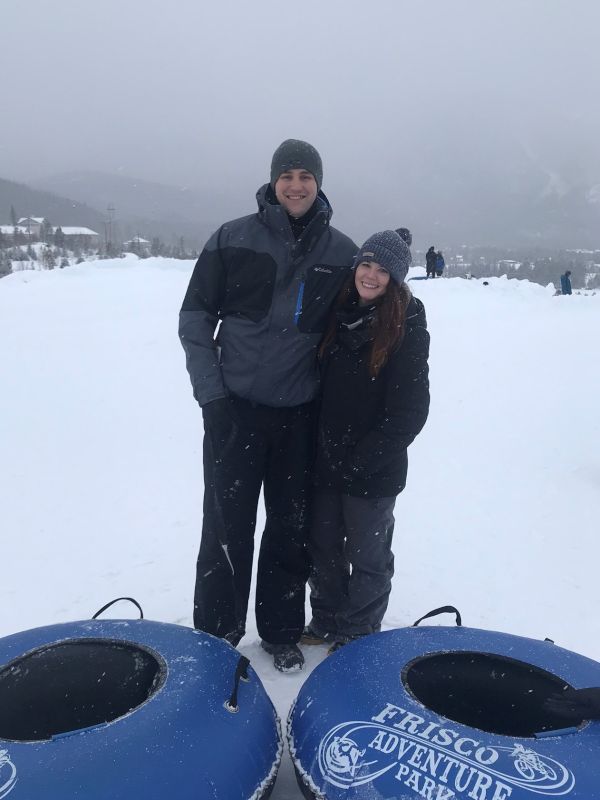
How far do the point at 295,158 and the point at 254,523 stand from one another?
1.45m

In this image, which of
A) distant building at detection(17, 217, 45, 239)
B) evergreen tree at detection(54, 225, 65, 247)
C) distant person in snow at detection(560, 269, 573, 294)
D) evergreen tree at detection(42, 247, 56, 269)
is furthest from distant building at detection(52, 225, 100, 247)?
distant person in snow at detection(560, 269, 573, 294)

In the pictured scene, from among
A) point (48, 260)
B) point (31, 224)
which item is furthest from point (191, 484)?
point (31, 224)

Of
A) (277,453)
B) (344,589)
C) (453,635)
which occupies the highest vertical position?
(277,453)

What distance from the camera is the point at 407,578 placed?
3746 millimetres

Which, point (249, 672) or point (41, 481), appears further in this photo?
point (41, 481)

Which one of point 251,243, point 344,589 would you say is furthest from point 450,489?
point 251,243

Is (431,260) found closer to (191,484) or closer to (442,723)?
(191,484)

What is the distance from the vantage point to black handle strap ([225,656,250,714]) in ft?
5.79

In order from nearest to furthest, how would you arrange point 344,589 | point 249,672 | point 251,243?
point 249,672
point 251,243
point 344,589

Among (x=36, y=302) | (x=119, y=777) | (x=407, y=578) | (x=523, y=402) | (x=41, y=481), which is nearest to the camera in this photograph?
(x=119, y=777)

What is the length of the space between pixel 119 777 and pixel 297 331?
155 cm

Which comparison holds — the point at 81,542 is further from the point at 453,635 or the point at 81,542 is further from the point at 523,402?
the point at 523,402

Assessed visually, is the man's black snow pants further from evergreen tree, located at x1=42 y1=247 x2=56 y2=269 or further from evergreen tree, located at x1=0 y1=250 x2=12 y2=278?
evergreen tree, located at x1=42 y1=247 x2=56 y2=269

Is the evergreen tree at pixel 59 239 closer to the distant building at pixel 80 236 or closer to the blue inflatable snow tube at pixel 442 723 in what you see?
the distant building at pixel 80 236
